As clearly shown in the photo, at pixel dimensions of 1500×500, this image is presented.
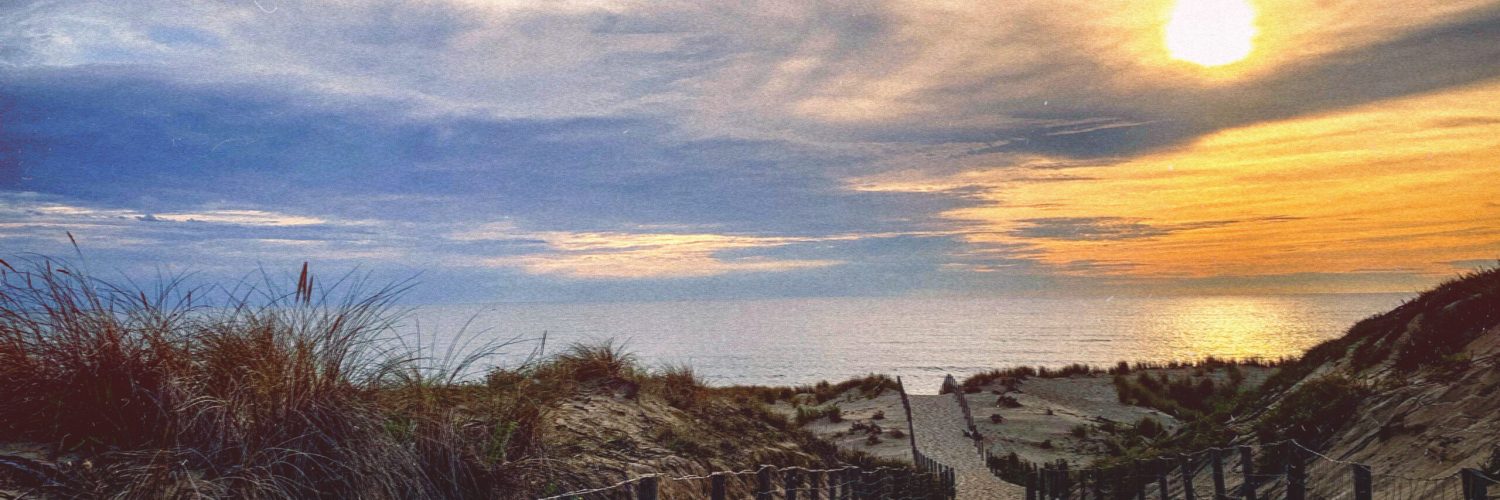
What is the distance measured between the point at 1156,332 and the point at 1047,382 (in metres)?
84.7

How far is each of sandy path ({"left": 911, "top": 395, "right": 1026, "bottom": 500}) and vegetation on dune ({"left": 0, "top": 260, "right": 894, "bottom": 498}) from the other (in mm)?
14454

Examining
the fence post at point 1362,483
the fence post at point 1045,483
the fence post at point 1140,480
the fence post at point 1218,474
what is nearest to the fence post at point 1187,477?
the fence post at point 1218,474

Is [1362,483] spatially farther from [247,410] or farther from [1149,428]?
[1149,428]

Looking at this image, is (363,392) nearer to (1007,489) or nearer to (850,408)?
(1007,489)

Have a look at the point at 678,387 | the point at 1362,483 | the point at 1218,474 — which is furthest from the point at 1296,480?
the point at 678,387

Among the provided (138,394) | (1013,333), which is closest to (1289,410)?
(138,394)

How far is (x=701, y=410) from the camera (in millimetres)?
11352

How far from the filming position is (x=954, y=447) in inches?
1115

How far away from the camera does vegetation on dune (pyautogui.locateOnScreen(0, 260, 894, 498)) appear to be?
15.6 ft

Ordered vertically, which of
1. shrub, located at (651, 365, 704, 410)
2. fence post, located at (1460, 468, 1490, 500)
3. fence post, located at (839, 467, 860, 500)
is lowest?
fence post, located at (839, 467, 860, 500)

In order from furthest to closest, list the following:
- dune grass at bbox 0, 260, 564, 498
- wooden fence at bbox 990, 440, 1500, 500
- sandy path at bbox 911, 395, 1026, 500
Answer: sandy path at bbox 911, 395, 1026, 500 → wooden fence at bbox 990, 440, 1500, 500 → dune grass at bbox 0, 260, 564, 498

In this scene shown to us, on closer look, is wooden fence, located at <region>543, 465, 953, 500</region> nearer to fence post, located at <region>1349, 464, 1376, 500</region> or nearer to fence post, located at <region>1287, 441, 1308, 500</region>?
fence post, located at <region>1287, 441, 1308, 500</region>

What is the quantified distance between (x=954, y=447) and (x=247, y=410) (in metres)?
25.9

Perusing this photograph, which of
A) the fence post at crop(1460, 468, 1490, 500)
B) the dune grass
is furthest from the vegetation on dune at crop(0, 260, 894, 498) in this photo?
the fence post at crop(1460, 468, 1490, 500)
